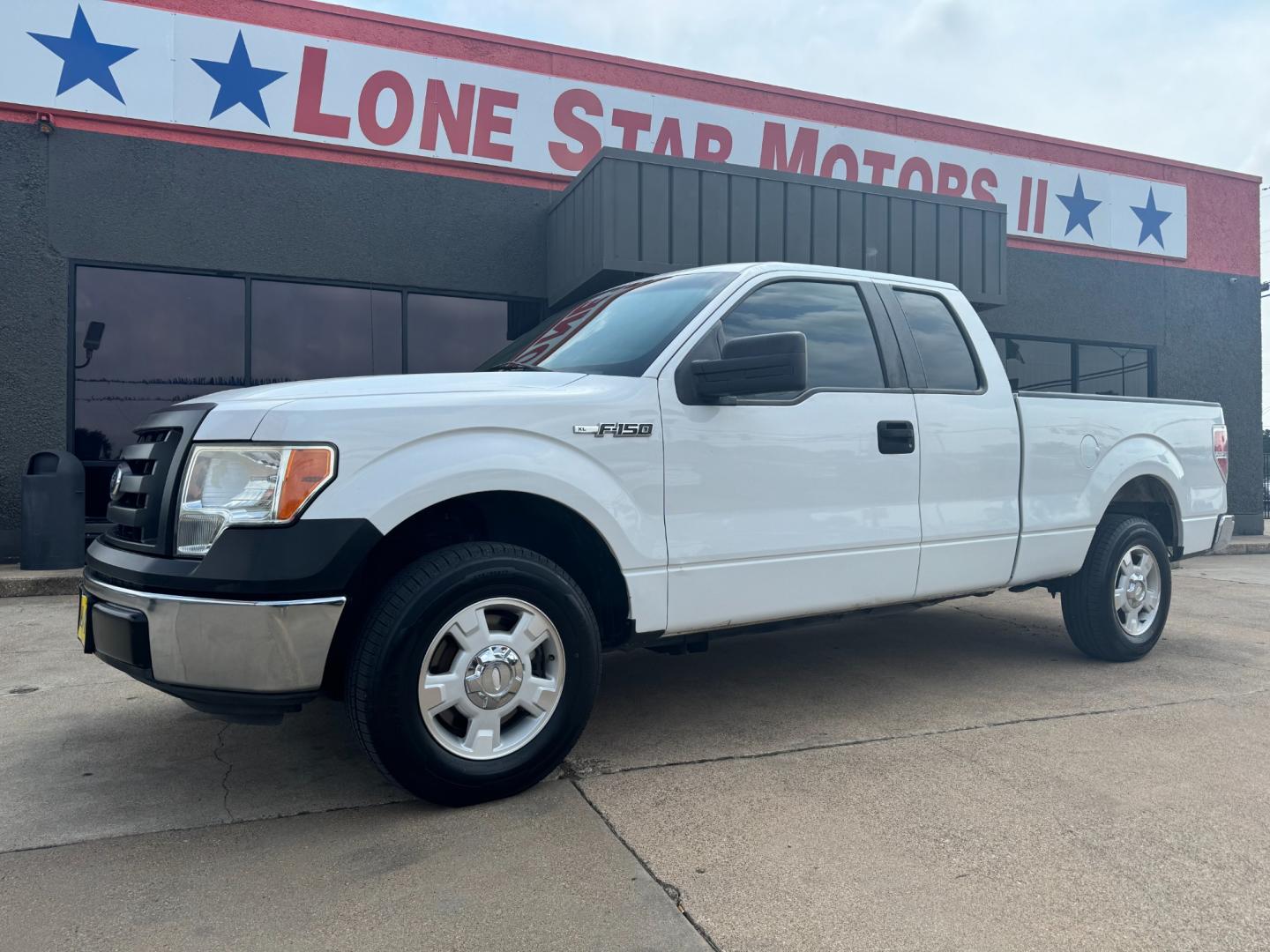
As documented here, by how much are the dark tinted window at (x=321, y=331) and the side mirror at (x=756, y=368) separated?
6.66 metres

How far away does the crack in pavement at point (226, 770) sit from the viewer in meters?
2.93

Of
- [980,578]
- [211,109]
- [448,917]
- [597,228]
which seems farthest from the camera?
[211,109]

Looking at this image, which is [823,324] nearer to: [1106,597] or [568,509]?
[568,509]

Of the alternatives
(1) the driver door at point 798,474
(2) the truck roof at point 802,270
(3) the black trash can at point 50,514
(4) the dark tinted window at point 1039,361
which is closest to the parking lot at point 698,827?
(1) the driver door at point 798,474

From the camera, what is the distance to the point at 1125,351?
45.6ft

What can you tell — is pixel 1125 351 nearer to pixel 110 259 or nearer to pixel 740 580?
pixel 740 580

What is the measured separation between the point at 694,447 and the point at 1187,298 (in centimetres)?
1394

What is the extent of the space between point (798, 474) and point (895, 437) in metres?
0.58

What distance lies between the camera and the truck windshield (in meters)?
3.49

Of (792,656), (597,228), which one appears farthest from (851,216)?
(792,656)

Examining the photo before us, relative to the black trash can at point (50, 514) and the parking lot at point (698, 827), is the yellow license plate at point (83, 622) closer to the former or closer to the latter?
the parking lot at point (698, 827)

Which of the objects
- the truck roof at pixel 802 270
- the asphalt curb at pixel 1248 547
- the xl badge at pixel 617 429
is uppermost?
the truck roof at pixel 802 270

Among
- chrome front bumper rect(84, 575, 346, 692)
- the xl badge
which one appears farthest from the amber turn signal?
the xl badge

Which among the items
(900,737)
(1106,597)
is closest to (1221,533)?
(1106,597)
